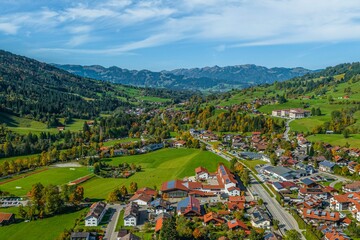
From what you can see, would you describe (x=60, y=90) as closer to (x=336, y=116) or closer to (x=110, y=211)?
(x=336, y=116)

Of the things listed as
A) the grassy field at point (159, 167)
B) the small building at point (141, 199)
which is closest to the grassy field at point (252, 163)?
the grassy field at point (159, 167)

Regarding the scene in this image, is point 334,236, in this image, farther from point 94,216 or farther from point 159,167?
point 159,167

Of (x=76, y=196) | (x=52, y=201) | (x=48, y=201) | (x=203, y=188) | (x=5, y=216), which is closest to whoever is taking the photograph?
(x=5, y=216)

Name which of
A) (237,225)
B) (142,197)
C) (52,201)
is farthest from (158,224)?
(52,201)

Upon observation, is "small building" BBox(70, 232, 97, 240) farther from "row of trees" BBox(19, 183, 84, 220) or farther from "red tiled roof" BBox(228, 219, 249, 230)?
"red tiled roof" BBox(228, 219, 249, 230)

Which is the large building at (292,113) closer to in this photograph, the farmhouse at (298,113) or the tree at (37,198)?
the farmhouse at (298,113)

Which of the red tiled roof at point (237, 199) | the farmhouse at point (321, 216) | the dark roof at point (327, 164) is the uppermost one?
the dark roof at point (327, 164)

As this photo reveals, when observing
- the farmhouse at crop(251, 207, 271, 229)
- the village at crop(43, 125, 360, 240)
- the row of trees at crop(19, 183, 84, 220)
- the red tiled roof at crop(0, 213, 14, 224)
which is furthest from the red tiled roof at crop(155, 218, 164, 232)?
the red tiled roof at crop(0, 213, 14, 224)
